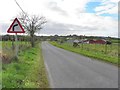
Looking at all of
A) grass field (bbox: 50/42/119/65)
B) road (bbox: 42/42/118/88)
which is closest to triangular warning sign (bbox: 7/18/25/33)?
road (bbox: 42/42/118/88)

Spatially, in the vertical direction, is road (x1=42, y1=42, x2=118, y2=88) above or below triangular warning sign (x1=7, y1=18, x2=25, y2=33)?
below

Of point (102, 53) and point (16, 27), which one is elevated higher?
point (16, 27)

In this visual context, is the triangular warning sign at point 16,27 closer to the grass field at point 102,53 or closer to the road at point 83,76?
the road at point 83,76

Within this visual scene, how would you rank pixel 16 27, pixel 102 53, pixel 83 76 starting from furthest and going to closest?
pixel 102 53 → pixel 16 27 → pixel 83 76

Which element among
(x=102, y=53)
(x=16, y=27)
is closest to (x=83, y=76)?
(x=16, y=27)

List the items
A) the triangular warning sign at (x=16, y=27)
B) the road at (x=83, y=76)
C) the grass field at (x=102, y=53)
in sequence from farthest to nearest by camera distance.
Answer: the grass field at (x=102, y=53)
the triangular warning sign at (x=16, y=27)
the road at (x=83, y=76)

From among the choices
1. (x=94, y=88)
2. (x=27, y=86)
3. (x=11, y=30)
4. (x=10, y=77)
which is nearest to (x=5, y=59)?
(x=11, y=30)

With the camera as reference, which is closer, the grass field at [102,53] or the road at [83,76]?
the road at [83,76]

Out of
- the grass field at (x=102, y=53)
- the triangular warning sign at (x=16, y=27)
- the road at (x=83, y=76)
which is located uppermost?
the triangular warning sign at (x=16, y=27)

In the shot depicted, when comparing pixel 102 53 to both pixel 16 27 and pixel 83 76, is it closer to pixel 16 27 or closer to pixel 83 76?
pixel 16 27

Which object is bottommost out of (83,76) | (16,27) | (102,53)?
(102,53)

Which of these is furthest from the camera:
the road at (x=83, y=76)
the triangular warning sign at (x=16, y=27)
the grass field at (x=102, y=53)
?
the grass field at (x=102, y=53)

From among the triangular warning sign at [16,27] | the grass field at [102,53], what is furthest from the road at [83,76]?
the grass field at [102,53]

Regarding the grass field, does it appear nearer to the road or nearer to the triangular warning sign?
the road
